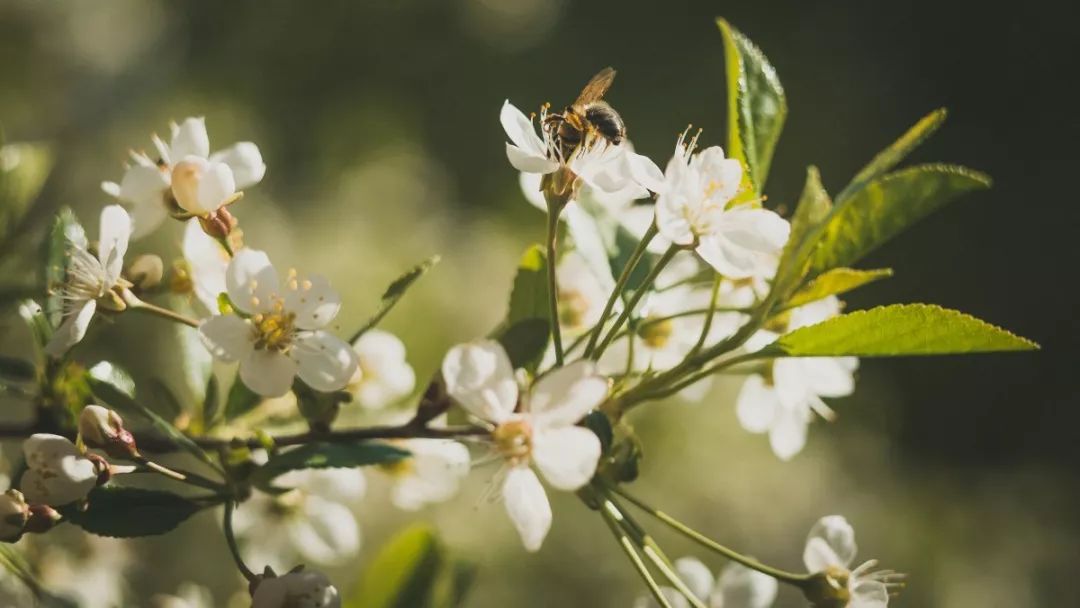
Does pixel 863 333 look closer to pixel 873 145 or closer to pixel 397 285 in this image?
pixel 397 285

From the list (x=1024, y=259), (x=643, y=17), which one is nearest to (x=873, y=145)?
(x=1024, y=259)

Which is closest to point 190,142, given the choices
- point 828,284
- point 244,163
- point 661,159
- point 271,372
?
point 244,163

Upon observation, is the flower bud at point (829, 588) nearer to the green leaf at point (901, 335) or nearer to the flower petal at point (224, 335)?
the green leaf at point (901, 335)

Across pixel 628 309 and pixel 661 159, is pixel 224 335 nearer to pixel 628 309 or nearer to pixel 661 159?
pixel 628 309

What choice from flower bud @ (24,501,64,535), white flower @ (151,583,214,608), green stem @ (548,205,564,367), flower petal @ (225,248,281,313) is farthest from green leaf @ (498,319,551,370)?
white flower @ (151,583,214,608)

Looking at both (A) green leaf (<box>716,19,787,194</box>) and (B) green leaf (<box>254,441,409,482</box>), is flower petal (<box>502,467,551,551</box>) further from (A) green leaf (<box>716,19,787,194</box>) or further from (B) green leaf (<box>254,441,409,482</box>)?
(A) green leaf (<box>716,19,787,194</box>)
